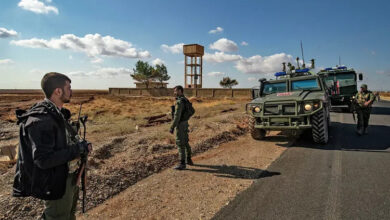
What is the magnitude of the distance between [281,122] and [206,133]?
2.83 m

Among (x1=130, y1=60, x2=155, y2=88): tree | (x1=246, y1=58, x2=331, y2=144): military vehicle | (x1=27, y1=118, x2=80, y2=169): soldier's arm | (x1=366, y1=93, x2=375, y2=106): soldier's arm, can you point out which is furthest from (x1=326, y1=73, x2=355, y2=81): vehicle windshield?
(x1=130, y1=60, x2=155, y2=88): tree

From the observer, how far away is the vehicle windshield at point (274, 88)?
25.7 ft

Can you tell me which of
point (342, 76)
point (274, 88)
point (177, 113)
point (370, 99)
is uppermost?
point (342, 76)

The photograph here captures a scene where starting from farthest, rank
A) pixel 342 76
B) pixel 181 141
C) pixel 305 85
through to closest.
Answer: pixel 342 76, pixel 305 85, pixel 181 141

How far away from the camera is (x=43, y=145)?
5.52ft

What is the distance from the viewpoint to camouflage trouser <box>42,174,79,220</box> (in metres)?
1.87

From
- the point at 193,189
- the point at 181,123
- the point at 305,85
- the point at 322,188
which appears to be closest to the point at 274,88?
the point at 305,85

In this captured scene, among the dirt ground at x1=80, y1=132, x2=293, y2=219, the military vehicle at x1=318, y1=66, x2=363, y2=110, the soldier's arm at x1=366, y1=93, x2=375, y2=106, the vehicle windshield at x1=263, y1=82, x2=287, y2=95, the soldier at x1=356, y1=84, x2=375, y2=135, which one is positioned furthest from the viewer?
the military vehicle at x1=318, y1=66, x2=363, y2=110

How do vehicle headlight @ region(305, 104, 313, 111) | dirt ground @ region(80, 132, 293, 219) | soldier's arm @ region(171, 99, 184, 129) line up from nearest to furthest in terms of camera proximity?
dirt ground @ region(80, 132, 293, 219)
soldier's arm @ region(171, 99, 184, 129)
vehicle headlight @ region(305, 104, 313, 111)

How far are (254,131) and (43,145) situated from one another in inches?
251

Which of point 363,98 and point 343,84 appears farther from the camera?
point 343,84

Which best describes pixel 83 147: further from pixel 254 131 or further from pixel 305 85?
pixel 305 85

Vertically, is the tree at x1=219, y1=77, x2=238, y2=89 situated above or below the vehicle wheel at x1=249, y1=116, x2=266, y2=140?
above

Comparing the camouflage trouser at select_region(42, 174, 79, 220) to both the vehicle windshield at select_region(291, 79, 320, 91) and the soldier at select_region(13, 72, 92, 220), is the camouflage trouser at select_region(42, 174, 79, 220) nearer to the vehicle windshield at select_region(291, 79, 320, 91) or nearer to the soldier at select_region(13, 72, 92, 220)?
the soldier at select_region(13, 72, 92, 220)
